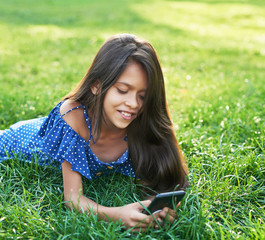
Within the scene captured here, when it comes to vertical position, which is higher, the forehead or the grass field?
the forehead

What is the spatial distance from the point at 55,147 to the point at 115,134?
43cm

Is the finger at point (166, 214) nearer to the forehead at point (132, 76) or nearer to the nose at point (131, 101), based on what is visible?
the nose at point (131, 101)

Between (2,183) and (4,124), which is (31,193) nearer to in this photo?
(2,183)

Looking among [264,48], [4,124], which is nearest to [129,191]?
[4,124]

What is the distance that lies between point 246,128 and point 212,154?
690 mm

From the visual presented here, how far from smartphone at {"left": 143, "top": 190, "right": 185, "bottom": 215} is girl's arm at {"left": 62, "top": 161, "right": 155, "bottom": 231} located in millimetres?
55

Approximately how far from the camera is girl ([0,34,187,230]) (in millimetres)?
2119

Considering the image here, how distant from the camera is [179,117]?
367cm

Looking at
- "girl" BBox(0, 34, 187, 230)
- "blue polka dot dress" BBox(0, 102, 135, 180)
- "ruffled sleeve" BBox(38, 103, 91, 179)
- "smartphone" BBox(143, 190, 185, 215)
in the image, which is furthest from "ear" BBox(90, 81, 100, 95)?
"smartphone" BBox(143, 190, 185, 215)

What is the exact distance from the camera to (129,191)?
244cm

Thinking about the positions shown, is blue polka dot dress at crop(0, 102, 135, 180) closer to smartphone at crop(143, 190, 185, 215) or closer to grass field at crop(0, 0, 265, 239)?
grass field at crop(0, 0, 265, 239)

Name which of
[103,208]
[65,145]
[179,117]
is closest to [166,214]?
[103,208]

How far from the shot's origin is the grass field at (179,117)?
202cm

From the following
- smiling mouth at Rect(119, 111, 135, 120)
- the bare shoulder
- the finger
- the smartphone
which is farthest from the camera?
the bare shoulder
